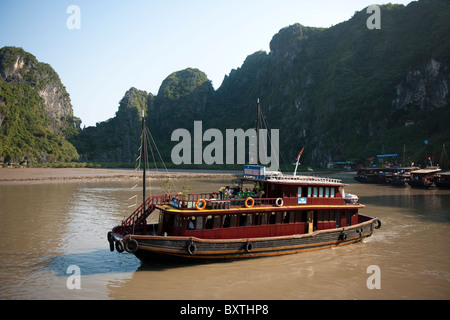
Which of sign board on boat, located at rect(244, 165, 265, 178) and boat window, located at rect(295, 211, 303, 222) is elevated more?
sign board on boat, located at rect(244, 165, 265, 178)

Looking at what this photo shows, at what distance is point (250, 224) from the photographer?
1616 cm

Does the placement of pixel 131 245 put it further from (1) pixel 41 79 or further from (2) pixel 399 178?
(1) pixel 41 79

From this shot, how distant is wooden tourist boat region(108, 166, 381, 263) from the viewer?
1436cm

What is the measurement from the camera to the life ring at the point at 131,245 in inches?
536

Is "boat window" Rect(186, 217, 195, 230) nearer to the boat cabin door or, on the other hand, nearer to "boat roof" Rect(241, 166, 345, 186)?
"boat roof" Rect(241, 166, 345, 186)

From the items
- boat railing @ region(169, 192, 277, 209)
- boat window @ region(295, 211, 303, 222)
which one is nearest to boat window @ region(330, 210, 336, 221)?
boat window @ region(295, 211, 303, 222)

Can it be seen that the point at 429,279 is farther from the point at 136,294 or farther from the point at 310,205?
the point at 136,294

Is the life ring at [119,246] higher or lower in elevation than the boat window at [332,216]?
lower

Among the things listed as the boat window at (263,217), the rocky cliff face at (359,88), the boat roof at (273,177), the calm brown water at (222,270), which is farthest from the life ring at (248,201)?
the rocky cliff face at (359,88)

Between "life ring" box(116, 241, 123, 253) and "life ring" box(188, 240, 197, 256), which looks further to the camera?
"life ring" box(188, 240, 197, 256)

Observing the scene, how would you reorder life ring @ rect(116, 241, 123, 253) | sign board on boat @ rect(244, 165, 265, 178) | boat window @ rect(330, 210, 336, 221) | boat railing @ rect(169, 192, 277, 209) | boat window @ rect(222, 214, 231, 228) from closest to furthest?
life ring @ rect(116, 241, 123, 253), boat railing @ rect(169, 192, 277, 209), boat window @ rect(222, 214, 231, 228), sign board on boat @ rect(244, 165, 265, 178), boat window @ rect(330, 210, 336, 221)

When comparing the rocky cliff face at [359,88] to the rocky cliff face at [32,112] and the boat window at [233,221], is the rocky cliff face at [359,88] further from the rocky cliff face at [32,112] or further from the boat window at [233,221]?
the boat window at [233,221]

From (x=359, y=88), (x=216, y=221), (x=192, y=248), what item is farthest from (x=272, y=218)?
(x=359, y=88)
